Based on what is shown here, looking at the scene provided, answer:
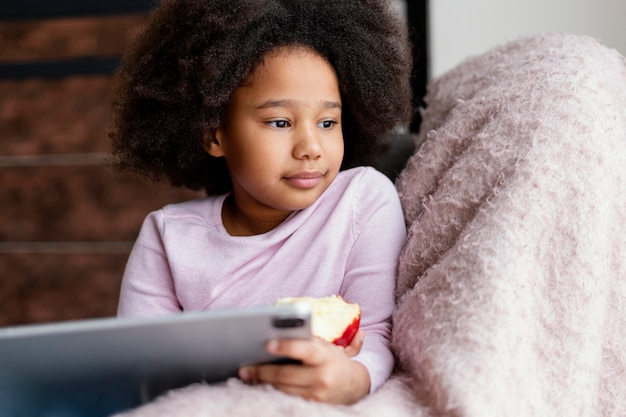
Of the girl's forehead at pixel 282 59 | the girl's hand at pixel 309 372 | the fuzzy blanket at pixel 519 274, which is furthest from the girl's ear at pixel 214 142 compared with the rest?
the girl's hand at pixel 309 372

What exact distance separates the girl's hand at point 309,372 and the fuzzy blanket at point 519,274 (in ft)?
0.06

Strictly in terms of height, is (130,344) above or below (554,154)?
below

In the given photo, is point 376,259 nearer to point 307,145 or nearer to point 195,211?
point 307,145

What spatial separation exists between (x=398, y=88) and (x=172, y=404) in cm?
57

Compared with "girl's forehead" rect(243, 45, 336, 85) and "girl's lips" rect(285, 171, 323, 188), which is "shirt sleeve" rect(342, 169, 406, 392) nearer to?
"girl's lips" rect(285, 171, 323, 188)

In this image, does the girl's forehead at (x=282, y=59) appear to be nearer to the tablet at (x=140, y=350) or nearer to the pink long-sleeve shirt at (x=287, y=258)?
the pink long-sleeve shirt at (x=287, y=258)

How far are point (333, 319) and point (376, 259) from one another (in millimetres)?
156

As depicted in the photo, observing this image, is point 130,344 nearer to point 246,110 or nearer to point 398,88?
point 246,110

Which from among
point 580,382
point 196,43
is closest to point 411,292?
point 580,382

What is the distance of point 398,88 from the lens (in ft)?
3.44

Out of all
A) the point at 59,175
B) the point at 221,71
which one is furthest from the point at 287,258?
the point at 59,175

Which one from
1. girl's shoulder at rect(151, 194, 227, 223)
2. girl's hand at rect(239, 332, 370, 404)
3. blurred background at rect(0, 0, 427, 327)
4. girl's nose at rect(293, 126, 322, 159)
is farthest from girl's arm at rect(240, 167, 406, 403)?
blurred background at rect(0, 0, 427, 327)

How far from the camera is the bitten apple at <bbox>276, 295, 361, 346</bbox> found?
0.78 m

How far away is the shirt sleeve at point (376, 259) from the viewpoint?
0.87 meters
